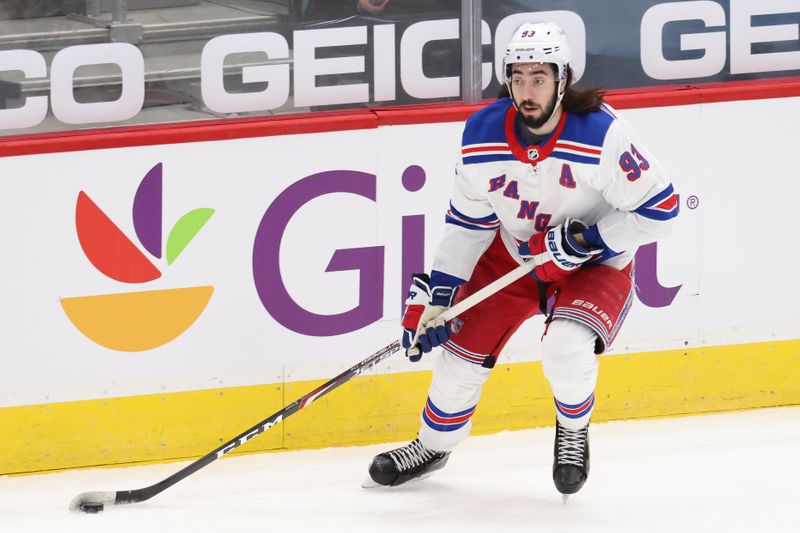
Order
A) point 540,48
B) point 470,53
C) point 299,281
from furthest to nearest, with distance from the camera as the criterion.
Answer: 1. point 470,53
2. point 299,281
3. point 540,48

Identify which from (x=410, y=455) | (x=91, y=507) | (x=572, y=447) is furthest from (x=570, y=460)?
(x=91, y=507)

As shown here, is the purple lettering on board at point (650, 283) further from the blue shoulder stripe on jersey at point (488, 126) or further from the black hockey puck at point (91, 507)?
the black hockey puck at point (91, 507)

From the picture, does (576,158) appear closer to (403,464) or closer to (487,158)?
(487,158)

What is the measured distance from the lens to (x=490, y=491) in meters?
3.86

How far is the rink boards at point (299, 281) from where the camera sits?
397 cm

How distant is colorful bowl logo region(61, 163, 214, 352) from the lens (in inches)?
157

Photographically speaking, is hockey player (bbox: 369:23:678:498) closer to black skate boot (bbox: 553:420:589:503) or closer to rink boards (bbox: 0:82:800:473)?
black skate boot (bbox: 553:420:589:503)

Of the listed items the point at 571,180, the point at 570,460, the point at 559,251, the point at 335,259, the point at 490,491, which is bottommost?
the point at 490,491

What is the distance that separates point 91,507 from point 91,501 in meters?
0.02

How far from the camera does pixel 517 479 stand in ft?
13.0

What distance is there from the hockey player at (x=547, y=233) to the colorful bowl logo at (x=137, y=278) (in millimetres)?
659

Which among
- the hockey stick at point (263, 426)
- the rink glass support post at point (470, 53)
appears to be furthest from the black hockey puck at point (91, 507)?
the rink glass support post at point (470, 53)

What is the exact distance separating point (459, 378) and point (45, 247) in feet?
3.63

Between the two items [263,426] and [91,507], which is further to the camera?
[263,426]
